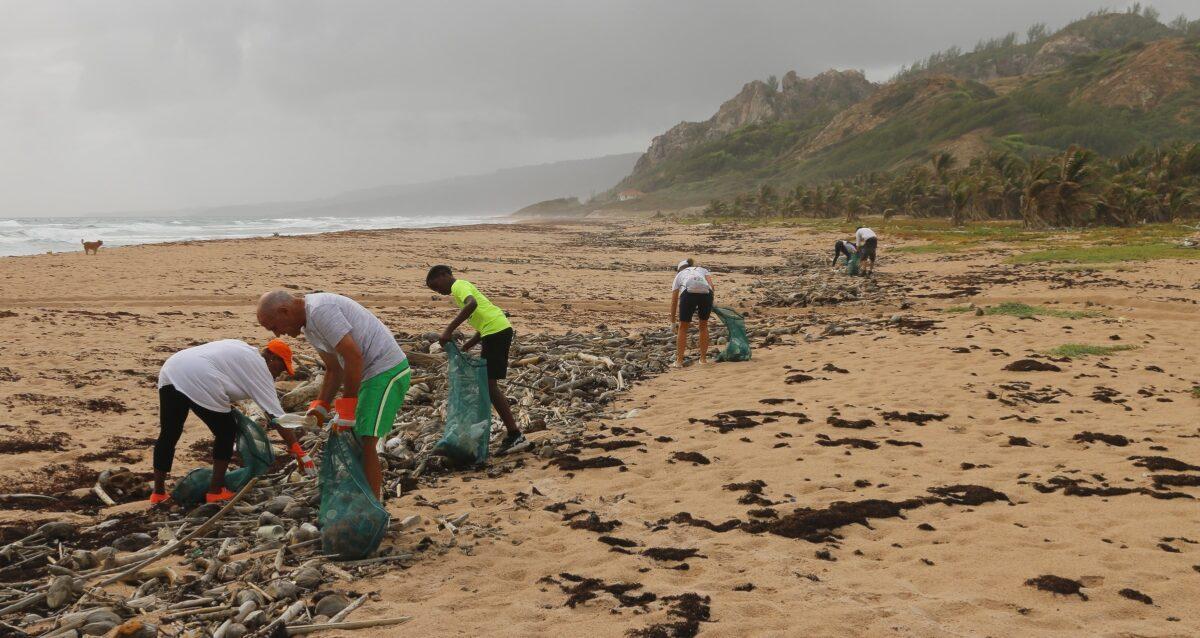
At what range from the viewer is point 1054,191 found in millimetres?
37938

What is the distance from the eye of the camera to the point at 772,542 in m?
4.22

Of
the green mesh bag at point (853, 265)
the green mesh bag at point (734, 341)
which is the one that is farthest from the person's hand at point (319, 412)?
the green mesh bag at point (853, 265)

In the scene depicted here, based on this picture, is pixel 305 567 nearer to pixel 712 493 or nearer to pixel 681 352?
pixel 712 493

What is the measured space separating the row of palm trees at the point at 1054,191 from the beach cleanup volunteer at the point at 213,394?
A: 4352 centimetres

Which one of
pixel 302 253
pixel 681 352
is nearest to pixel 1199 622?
pixel 681 352

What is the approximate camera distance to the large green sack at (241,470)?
16.5 ft

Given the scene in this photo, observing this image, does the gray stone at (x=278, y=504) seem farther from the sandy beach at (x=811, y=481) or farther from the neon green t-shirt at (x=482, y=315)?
the neon green t-shirt at (x=482, y=315)

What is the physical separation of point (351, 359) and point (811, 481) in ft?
11.7

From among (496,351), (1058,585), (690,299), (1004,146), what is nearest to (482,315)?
(496,351)

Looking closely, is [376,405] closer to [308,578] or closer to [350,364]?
[350,364]

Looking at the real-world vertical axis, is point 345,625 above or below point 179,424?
below

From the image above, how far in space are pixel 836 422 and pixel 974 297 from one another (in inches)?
405

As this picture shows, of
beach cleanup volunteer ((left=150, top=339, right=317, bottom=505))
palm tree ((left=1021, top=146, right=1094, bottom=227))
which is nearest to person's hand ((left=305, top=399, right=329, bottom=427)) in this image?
beach cleanup volunteer ((left=150, top=339, right=317, bottom=505))

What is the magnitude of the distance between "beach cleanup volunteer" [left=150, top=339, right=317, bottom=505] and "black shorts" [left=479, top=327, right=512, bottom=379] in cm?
184
